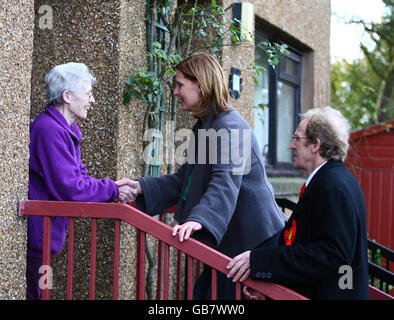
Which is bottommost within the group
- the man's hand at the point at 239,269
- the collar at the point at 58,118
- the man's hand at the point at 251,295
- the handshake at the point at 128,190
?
the man's hand at the point at 251,295

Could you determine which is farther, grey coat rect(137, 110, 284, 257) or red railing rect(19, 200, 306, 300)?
grey coat rect(137, 110, 284, 257)

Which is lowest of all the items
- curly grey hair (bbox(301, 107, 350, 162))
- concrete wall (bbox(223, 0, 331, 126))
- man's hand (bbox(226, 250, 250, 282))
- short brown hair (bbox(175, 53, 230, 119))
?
man's hand (bbox(226, 250, 250, 282))

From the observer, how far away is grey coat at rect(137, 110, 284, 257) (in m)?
2.33

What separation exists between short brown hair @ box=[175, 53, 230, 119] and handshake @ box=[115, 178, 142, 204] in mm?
548

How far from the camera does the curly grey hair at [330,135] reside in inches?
85.4

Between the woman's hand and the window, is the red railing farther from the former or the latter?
the window

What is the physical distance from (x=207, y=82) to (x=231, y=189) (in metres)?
0.54

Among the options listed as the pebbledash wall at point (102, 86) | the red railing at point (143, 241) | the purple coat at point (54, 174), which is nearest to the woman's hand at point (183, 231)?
the red railing at point (143, 241)

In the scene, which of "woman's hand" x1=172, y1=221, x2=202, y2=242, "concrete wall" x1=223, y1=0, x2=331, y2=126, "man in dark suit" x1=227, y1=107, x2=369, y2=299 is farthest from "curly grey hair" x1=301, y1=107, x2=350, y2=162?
"concrete wall" x1=223, y1=0, x2=331, y2=126

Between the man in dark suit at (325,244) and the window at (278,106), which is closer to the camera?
the man in dark suit at (325,244)

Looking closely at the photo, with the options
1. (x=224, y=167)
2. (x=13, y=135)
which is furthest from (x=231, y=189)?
(x=13, y=135)

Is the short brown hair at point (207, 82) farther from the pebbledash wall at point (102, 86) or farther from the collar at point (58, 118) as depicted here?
the pebbledash wall at point (102, 86)

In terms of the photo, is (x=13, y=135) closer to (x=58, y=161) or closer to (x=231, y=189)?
(x=58, y=161)

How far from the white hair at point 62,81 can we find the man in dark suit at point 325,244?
119 cm
